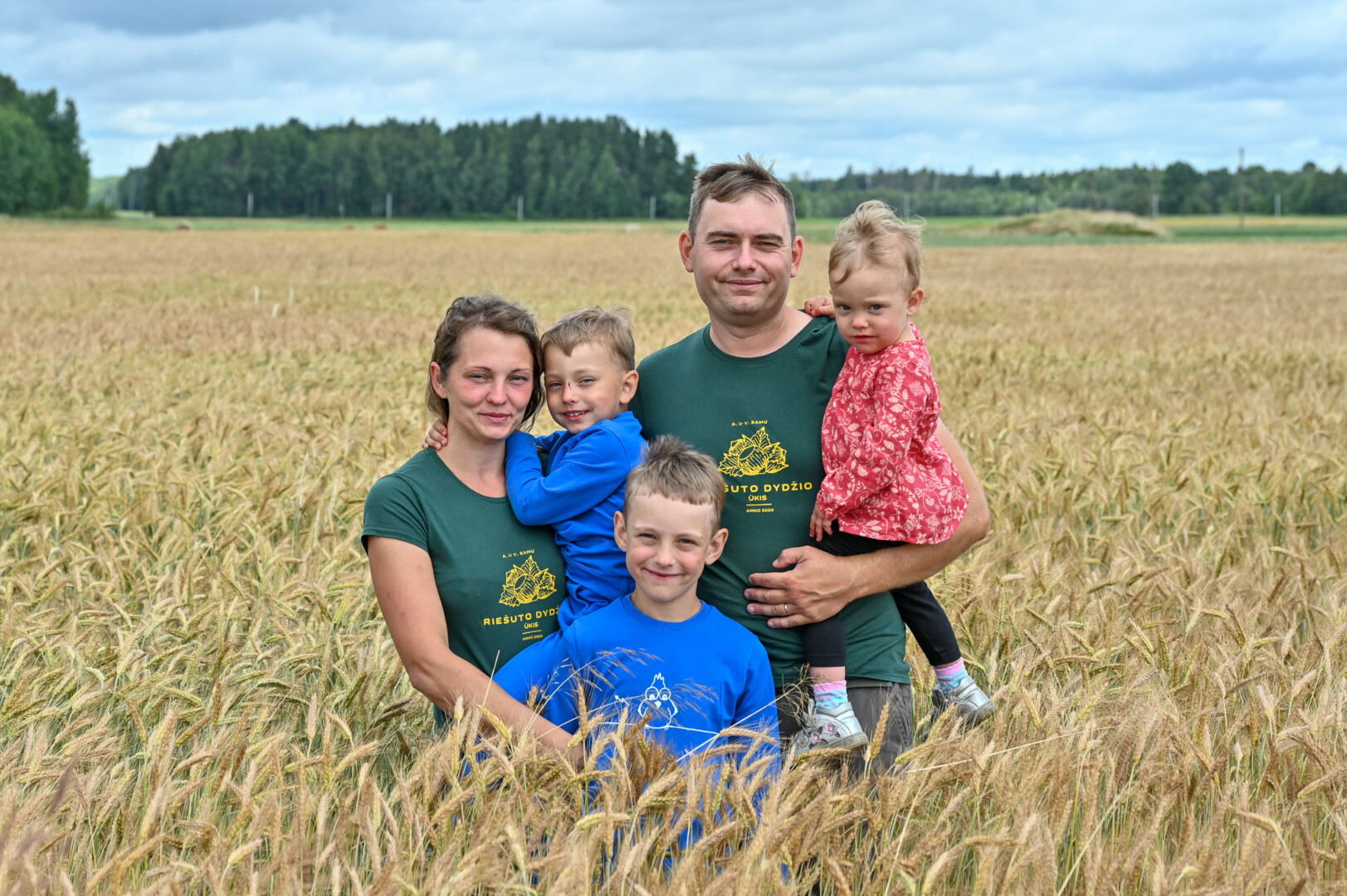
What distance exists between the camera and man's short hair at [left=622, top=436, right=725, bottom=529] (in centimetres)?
268

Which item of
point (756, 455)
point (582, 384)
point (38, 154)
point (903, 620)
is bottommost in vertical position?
point (903, 620)

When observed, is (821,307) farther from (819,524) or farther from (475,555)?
(475,555)

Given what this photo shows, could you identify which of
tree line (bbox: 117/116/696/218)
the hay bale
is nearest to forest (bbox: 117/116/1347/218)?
tree line (bbox: 117/116/696/218)

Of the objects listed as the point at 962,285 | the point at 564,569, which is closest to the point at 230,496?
the point at 564,569

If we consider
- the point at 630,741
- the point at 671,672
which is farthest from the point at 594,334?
the point at 630,741

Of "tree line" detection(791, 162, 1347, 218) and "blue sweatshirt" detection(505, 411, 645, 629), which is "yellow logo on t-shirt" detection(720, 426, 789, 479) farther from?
"tree line" detection(791, 162, 1347, 218)

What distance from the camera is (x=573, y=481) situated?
288 cm

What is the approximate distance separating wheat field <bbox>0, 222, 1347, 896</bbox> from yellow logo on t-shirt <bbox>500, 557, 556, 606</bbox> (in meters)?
0.35

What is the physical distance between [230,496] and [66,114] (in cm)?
13527

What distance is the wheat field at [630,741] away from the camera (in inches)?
85.4

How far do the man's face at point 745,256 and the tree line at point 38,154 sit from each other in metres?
115

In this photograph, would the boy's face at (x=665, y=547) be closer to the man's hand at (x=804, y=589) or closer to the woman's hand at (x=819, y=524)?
the man's hand at (x=804, y=589)

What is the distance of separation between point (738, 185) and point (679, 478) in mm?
881

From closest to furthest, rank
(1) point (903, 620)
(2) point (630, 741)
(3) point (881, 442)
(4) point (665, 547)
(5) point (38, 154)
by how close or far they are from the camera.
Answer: (2) point (630, 741) → (4) point (665, 547) → (3) point (881, 442) → (1) point (903, 620) → (5) point (38, 154)
